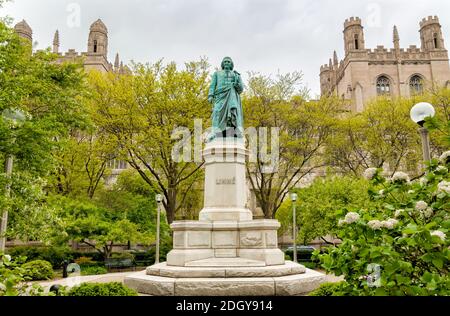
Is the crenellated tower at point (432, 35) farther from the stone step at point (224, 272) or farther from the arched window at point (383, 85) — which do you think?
the stone step at point (224, 272)

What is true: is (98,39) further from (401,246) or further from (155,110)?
(401,246)

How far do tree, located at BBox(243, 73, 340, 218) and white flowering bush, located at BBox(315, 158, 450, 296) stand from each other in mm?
21510

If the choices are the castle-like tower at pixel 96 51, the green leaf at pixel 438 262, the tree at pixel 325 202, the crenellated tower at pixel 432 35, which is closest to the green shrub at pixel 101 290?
the green leaf at pixel 438 262

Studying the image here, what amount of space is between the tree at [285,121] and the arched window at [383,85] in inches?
1405

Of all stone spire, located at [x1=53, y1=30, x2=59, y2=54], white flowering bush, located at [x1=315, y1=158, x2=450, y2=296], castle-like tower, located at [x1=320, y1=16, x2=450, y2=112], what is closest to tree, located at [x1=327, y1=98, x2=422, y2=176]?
white flowering bush, located at [x1=315, y1=158, x2=450, y2=296]

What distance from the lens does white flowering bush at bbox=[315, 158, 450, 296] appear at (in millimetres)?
3178

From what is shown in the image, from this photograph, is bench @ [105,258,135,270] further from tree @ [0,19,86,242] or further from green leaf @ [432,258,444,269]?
green leaf @ [432,258,444,269]

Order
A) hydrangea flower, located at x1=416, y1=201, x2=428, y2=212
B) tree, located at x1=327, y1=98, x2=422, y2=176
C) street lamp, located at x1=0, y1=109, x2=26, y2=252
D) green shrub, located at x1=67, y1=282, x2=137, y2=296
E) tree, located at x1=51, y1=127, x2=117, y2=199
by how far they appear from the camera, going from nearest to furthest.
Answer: hydrangea flower, located at x1=416, y1=201, x2=428, y2=212 < green shrub, located at x1=67, y1=282, x2=137, y2=296 < street lamp, located at x1=0, y1=109, x2=26, y2=252 < tree, located at x1=51, y1=127, x2=117, y2=199 < tree, located at x1=327, y1=98, x2=422, y2=176

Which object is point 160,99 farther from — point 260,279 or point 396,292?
point 396,292

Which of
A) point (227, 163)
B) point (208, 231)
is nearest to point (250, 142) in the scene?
point (227, 163)

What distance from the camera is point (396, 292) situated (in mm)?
3271

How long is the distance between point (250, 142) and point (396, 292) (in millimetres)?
22461

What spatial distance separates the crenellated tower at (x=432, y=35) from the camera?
195 feet

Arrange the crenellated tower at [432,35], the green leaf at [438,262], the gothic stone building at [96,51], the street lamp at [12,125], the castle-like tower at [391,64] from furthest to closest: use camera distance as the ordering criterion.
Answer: the crenellated tower at [432,35] → the castle-like tower at [391,64] → the gothic stone building at [96,51] → the street lamp at [12,125] → the green leaf at [438,262]
